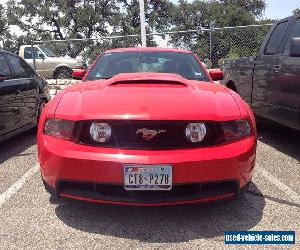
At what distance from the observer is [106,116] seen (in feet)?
10.2

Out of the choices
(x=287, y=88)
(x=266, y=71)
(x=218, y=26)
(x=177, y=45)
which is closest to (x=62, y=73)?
(x=177, y=45)

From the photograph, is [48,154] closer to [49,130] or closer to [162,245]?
[49,130]

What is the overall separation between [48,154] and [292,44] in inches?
112

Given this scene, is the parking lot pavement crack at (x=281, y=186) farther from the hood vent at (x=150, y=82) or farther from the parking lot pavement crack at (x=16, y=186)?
the parking lot pavement crack at (x=16, y=186)

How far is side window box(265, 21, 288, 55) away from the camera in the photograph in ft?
18.8

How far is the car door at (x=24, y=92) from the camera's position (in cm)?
605

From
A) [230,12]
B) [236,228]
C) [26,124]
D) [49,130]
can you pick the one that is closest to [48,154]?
[49,130]

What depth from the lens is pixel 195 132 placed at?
3.16 m

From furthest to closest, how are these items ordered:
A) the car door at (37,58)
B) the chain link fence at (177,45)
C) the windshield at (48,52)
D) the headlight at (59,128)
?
1. the windshield at (48,52)
2. the car door at (37,58)
3. the chain link fence at (177,45)
4. the headlight at (59,128)

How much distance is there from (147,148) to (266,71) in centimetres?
322

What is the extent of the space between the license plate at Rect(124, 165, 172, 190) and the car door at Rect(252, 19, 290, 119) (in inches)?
119

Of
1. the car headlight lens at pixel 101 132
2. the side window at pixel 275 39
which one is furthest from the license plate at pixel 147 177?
the side window at pixel 275 39

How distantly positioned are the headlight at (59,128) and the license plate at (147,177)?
1.88ft

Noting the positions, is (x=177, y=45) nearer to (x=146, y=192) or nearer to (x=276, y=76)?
(x=276, y=76)
